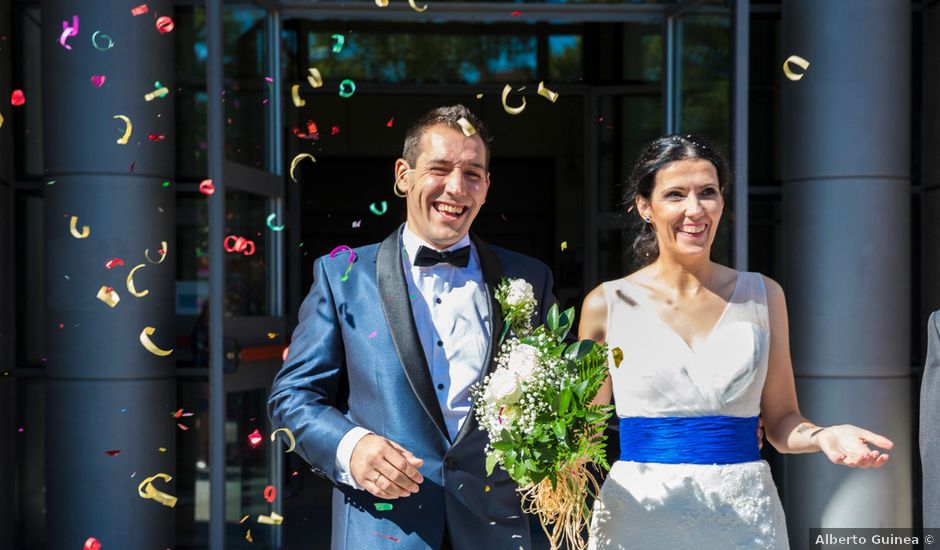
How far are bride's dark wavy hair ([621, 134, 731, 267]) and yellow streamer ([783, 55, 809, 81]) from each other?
3.30 m

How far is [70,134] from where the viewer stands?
588 centimetres

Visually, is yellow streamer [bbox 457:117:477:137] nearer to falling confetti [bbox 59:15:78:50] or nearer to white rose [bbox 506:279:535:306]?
white rose [bbox 506:279:535:306]

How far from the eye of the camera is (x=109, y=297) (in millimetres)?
5863

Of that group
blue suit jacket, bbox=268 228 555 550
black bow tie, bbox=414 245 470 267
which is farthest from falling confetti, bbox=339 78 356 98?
blue suit jacket, bbox=268 228 555 550

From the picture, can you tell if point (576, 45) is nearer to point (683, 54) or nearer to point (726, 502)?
point (683, 54)

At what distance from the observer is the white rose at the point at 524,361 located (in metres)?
2.46

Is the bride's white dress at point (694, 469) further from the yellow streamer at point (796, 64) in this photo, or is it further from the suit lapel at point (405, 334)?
the yellow streamer at point (796, 64)

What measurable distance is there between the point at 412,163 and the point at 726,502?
1.17 m

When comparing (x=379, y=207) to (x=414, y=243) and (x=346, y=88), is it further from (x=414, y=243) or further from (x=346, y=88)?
Answer: (x=414, y=243)

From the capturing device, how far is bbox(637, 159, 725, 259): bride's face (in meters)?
2.86

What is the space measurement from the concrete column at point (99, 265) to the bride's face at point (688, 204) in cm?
373

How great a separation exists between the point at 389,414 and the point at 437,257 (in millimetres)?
414

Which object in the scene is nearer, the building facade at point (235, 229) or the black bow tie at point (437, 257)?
the black bow tie at point (437, 257)

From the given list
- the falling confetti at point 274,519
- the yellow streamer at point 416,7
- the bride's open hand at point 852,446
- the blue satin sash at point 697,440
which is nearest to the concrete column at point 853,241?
the yellow streamer at point 416,7
